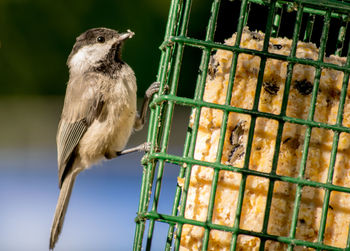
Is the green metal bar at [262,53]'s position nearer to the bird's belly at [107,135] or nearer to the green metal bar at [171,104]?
the green metal bar at [171,104]

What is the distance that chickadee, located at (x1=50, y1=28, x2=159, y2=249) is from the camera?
150 inches

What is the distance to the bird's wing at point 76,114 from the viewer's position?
387 centimetres

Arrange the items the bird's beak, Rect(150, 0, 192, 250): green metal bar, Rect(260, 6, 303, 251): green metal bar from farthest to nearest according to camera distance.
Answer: the bird's beak → Rect(150, 0, 192, 250): green metal bar → Rect(260, 6, 303, 251): green metal bar

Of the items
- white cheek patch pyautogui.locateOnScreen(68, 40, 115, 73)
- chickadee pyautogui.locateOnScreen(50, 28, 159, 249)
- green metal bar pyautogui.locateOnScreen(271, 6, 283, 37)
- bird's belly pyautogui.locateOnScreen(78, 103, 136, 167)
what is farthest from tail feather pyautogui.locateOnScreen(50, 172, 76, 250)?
green metal bar pyautogui.locateOnScreen(271, 6, 283, 37)

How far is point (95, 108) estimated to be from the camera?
12.7 ft

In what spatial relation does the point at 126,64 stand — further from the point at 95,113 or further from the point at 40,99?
the point at 40,99

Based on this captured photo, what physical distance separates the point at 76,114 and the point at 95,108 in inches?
7.6

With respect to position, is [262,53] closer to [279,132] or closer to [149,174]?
[279,132]

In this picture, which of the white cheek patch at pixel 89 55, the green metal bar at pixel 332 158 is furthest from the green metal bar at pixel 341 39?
the white cheek patch at pixel 89 55

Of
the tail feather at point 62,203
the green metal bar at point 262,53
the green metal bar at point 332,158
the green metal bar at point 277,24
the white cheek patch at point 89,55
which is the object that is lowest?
the tail feather at point 62,203

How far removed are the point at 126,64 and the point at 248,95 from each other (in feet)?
5.35

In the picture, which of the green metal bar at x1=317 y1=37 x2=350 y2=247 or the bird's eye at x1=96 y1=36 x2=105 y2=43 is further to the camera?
the bird's eye at x1=96 y1=36 x2=105 y2=43

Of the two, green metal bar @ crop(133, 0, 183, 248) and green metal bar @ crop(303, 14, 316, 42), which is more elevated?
green metal bar @ crop(303, 14, 316, 42)

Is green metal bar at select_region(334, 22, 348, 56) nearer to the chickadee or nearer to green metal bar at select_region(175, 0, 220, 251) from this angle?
green metal bar at select_region(175, 0, 220, 251)
